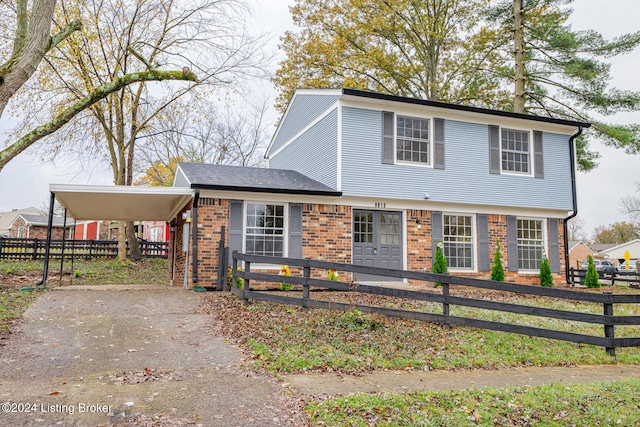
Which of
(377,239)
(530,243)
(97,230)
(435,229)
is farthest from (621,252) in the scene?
(97,230)

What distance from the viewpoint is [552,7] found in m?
22.9

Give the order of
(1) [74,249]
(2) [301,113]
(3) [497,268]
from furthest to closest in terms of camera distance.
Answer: (1) [74,249]
(2) [301,113]
(3) [497,268]

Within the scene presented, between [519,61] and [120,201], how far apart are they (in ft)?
61.1

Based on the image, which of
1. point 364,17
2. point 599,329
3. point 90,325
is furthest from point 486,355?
point 364,17

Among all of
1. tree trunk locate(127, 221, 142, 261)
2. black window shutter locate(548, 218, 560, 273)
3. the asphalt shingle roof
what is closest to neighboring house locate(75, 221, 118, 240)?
tree trunk locate(127, 221, 142, 261)

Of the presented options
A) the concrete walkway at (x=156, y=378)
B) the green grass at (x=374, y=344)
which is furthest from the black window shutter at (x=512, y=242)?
the concrete walkway at (x=156, y=378)

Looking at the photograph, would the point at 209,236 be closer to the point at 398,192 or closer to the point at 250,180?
the point at 250,180

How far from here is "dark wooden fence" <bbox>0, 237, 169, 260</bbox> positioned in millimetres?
22031

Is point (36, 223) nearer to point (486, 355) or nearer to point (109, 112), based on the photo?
point (109, 112)

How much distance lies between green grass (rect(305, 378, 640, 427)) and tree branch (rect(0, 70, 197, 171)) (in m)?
8.36

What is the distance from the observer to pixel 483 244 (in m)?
15.0

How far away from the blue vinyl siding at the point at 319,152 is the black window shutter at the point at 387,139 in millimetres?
1435

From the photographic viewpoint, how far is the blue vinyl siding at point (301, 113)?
48.4ft

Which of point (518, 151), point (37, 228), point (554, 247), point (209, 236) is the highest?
point (518, 151)
